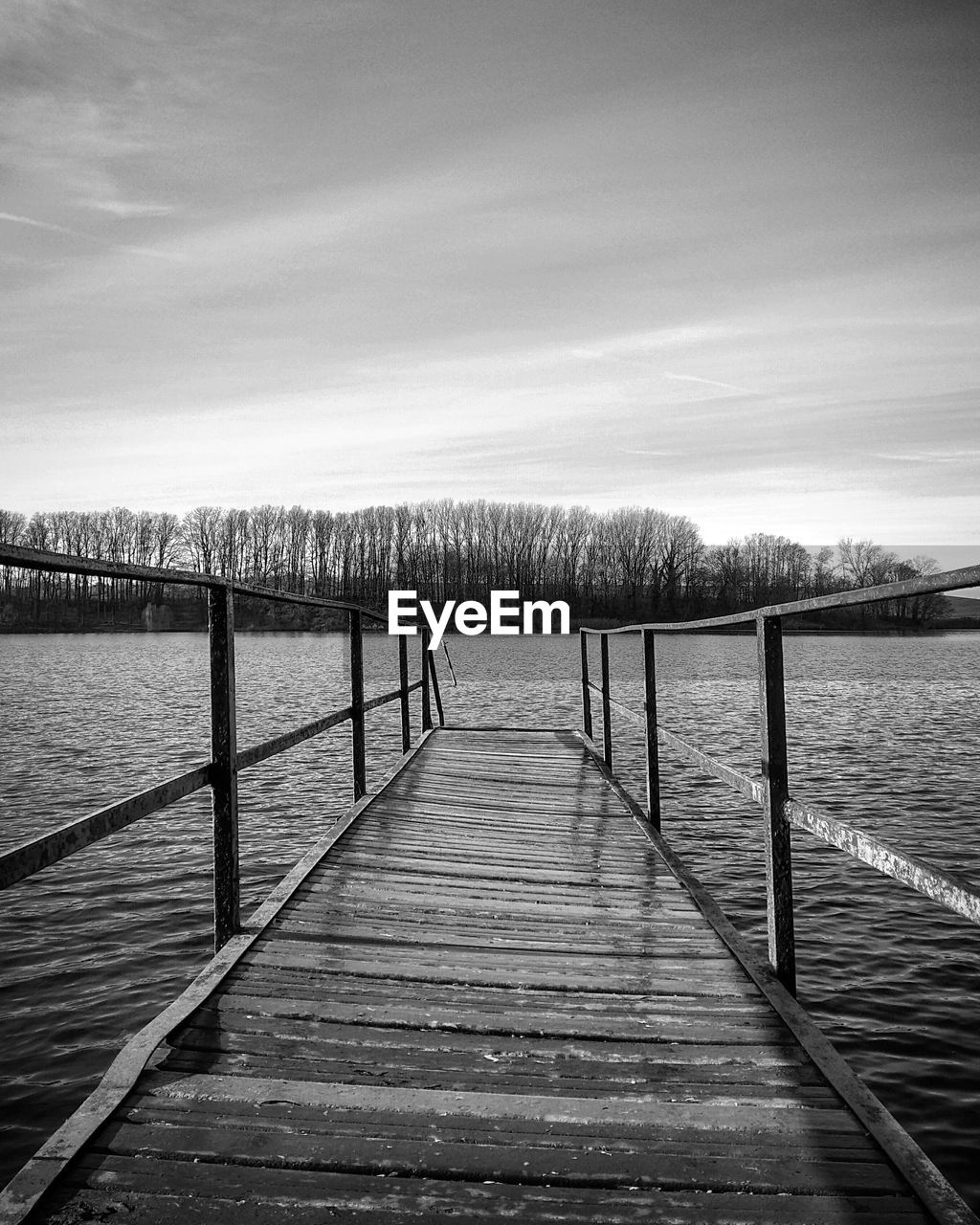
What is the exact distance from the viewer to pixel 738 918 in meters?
6.45

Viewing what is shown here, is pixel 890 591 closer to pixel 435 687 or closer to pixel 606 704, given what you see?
pixel 606 704

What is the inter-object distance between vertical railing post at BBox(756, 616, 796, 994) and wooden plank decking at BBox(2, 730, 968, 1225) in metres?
0.17

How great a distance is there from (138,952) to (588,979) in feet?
13.5

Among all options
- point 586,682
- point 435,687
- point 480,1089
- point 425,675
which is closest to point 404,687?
point 425,675

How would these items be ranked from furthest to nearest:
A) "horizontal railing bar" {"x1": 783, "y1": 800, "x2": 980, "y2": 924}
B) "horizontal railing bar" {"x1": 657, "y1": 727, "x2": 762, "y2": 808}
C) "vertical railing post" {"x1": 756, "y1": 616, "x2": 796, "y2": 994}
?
"horizontal railing bar" {"x1": 657, "y1": 727, "x2": 762, "y2": 808} → "vertical railing post" {"x1": 756, "y1": 616, "x2": 796, "y2": 994} → "horizontal railing bar" {"x1": 783, "y1": 800, "x2": 980, "y2": 924}

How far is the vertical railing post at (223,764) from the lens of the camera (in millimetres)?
3133

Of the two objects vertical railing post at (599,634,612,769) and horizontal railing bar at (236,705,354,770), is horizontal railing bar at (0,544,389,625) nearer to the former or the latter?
horizontal railing bar at (236,705,354,770)

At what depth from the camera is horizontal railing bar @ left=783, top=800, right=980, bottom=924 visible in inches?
65.2

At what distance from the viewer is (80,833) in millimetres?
2131

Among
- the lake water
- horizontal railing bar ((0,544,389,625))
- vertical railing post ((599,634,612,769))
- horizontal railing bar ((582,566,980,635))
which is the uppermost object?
horizontal railing bar ((0,544,389,625))

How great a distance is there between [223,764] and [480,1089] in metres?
1.52

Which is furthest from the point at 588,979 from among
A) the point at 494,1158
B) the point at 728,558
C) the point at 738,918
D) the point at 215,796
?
the point at 728,558

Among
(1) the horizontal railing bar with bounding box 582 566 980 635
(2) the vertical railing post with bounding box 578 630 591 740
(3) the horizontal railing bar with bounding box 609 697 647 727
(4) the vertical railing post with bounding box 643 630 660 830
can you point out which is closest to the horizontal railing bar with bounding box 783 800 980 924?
(1) the horizontal railing bar with bounding box 582 566 980 635

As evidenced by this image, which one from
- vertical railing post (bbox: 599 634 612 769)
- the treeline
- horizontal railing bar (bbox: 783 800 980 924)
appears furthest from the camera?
the treeline
